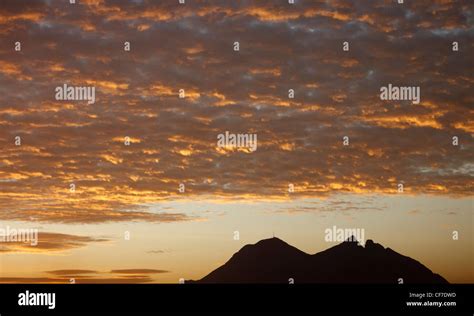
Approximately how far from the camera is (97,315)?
39094 millimetres

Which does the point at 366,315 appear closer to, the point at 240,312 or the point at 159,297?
the point at 240,312

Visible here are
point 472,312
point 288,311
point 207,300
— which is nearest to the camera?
point 472,312

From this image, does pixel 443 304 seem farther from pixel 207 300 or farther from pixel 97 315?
pixel 97 315

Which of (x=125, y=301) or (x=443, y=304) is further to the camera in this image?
(x=125, y=301)

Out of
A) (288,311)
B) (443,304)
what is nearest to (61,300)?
(288,311)

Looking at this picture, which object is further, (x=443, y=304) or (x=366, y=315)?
(x=366, y=315)

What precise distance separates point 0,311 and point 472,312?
93.6ft

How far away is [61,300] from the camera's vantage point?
40.4 m

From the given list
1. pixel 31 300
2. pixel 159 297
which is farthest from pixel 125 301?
pixel 31 300

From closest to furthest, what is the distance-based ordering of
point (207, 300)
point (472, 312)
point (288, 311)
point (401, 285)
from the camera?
point (472, 312) < point (401, 285) < point (288, 311) < point (207, 300)

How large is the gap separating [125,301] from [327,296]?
1571 cm

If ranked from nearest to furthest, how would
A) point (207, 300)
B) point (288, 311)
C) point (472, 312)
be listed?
point (472, 312) < point (288, 311) < point (207, 300)

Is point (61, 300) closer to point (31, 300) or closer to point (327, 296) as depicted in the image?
point (31, 300)

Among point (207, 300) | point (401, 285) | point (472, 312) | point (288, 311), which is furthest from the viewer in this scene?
point (207, 300)
